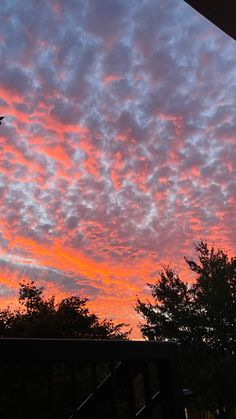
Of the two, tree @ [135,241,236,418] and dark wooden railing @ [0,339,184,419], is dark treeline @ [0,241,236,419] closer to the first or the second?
tree @ [135,241,236,418]

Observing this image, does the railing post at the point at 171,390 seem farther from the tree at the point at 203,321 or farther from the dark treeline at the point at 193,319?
the tree at the point at 203,321

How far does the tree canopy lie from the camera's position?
1639 cm

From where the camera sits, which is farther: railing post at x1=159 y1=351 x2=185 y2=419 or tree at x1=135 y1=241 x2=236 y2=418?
tree at x1=135 y1=241 x2=236 y2=418

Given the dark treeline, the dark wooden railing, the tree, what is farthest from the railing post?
the tree

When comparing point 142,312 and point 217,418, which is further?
point 142,312

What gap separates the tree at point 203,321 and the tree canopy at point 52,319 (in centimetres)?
275

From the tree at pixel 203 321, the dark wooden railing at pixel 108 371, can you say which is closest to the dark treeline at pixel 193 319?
the tree at pixel 203 321

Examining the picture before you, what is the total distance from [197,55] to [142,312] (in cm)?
1689

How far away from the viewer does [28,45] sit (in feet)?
31.7

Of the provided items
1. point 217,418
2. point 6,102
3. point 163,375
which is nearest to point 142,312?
point 217,418

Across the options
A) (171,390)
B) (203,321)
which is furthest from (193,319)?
(171,390)

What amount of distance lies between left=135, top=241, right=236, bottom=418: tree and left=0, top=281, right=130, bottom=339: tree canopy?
2749 mm

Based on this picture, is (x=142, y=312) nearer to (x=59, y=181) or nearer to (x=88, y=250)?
(x=88, y=250)

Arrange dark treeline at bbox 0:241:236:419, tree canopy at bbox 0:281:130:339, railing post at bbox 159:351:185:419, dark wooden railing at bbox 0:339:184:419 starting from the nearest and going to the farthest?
1. dark wooden railing at bbox 0:339:184:419
2. railing post at bbox 159:351:185:419
3. tree canopy at bbox 0:281:130:339
4. dark treeline at bbox 0:241:236:419
